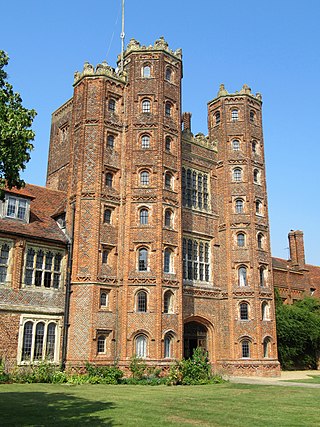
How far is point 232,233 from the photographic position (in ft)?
115

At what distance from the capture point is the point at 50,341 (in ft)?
85.4

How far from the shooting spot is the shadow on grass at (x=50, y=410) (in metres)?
12.2

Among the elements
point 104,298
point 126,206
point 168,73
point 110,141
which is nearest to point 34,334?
point 104,298

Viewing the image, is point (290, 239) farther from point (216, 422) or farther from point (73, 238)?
point (216, 422)

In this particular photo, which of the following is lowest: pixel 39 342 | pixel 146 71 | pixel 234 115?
pixel 39 342

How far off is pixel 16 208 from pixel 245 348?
18.3m

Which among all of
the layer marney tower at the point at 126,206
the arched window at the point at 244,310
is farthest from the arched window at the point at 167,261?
the arched window at the point at 244,310

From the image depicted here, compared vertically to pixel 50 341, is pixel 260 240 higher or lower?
higher

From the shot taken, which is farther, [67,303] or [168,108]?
[168,108]

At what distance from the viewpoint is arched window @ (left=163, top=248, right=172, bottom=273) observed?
1152 inches

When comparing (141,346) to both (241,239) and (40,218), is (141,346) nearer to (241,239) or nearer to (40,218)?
(40,218)

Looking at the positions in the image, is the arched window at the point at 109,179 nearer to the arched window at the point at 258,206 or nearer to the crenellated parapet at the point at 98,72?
the crenellated parapet at the point at 98,72

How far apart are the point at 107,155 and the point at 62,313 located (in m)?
10.4

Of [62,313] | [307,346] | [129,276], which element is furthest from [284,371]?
[62,313]
